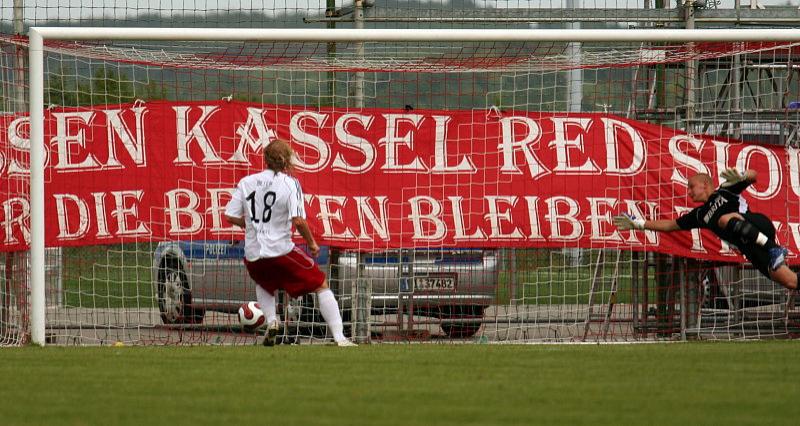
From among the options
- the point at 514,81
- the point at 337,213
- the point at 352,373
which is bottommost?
the point at 352,373

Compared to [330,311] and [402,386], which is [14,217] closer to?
[330,311]

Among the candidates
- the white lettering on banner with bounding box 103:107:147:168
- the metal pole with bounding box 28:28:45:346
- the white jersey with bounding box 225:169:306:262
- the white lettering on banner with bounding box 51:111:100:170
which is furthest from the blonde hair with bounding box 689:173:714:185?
the metal pole with bounding box 28:28:45:346

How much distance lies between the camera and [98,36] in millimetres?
12875

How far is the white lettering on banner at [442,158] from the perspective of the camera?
1390 cm

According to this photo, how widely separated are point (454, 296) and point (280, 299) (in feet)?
6.00

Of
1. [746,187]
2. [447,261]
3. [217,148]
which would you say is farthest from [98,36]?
[746,187]

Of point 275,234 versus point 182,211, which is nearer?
point 275,234

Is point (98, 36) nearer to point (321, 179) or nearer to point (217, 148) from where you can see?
point (217, 148)

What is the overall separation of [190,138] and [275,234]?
204cm

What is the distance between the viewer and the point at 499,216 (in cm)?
1381

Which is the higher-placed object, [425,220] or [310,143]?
[310,143]

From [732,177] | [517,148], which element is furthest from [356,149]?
[732,177]

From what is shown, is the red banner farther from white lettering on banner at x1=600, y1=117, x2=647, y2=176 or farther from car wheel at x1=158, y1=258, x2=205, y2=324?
car wheel at x1=158, y1=258, x2=205, y2=324

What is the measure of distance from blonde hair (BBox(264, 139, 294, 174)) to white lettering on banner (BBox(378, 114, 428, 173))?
1901 millimetres
